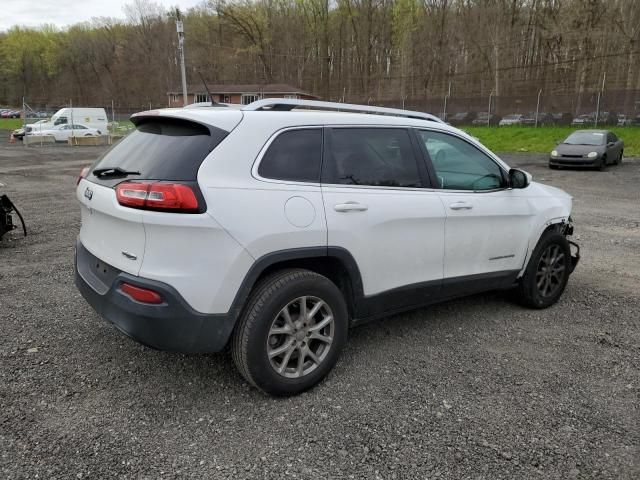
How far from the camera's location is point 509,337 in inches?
160

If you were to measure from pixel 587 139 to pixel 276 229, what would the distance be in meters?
18.8

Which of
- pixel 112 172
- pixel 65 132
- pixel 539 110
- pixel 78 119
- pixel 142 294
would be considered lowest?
pixel 65 132

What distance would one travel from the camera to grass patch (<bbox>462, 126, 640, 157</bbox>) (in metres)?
Result: 23.7

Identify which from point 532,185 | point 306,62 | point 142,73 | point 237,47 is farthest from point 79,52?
point 532,185

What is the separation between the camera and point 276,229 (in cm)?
287

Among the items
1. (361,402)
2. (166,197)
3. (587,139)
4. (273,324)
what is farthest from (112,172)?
(587,139)

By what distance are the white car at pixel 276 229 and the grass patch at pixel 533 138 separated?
2241cm

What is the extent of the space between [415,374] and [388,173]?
4.62ft

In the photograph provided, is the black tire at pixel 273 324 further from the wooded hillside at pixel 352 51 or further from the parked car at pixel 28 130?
the parked car at pixel 28 130

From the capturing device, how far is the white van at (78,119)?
103 feet

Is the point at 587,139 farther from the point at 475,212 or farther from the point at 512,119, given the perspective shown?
the point at 475,212

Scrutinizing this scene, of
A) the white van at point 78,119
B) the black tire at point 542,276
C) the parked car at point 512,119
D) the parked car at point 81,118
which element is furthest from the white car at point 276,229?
the parked car at point 81,118

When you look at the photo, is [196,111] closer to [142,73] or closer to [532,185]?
[532,185]

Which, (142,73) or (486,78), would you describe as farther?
(142,73)
